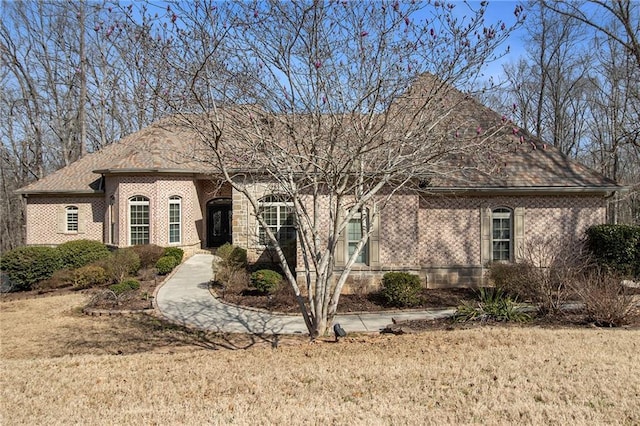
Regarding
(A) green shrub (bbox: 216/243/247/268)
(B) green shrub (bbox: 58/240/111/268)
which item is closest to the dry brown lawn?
(A) green shrub (bbox: 216/243/247/268)

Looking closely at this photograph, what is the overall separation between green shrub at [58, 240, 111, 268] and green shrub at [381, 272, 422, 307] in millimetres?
11569

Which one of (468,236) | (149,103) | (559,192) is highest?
(149,103)

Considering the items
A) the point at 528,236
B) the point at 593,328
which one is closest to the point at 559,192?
the point at 528,236

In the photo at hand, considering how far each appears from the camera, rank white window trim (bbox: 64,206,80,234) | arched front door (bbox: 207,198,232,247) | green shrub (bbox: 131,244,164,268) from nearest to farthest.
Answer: green shrub (bbox: 131,244,164,268), arched front door (bbox: 207,198,232,247), white window trim (bbox: 64,206,80,234)

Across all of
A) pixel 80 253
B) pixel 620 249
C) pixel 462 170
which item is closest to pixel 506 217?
pixel 620 249

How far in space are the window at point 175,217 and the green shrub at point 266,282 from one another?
318 inches

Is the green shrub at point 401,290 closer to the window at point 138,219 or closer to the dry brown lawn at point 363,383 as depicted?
the dry brown lawn at point 363,383

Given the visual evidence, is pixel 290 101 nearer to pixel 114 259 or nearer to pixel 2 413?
pixel 2 413

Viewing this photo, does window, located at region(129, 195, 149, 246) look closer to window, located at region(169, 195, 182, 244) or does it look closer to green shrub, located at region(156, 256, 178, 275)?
window, located at region(169, 195, 182, 244)

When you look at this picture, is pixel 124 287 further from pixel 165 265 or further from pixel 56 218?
pixel 56 218

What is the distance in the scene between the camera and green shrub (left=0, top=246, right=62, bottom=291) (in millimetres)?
15747

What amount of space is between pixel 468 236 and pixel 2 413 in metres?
12.6

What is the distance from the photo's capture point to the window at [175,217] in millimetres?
19531

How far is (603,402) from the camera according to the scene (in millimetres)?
4484
